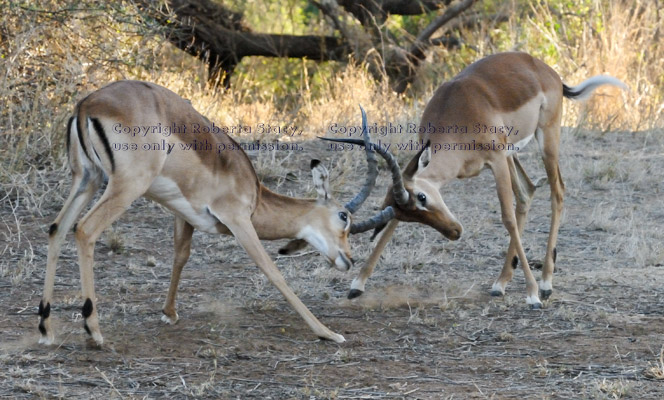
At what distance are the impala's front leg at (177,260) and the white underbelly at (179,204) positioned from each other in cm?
21

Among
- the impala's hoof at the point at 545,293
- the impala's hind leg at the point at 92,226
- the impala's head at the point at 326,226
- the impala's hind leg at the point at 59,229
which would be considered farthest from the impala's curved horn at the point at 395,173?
the impala's hind leg at the point at 59,229

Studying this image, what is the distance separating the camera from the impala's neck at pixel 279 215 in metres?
5.51

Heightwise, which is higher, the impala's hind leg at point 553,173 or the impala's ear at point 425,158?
the impala's ear at point 425,158

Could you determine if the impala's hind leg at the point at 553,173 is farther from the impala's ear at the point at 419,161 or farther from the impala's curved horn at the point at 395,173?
the impala's curved horn at the point at 395,173

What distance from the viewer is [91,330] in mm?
4828

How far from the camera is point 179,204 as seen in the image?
523 centimetres

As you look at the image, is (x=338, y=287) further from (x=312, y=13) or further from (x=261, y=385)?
(x=312, y=13)

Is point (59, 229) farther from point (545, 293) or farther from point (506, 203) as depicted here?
point (545, 293)

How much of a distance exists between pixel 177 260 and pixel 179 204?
0.46 m

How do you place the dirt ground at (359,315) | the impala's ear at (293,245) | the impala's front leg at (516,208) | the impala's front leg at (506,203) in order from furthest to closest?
the impala's front leg at (516,208) → the impala's front leg at (506,203) → the impala's ear at (293,245) → the dirt ground at (359,315)

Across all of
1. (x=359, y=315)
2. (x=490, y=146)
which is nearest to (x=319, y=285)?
(x=359, y=315)

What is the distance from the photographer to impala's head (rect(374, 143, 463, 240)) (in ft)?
19.2

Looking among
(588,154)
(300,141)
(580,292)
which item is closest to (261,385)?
(580,292)

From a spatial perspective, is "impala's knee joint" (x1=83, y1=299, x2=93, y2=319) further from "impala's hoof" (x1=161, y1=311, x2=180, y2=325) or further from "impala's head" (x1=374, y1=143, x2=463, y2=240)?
"impala's head" (x1=374, y1=143, x2=463, y2=240)
